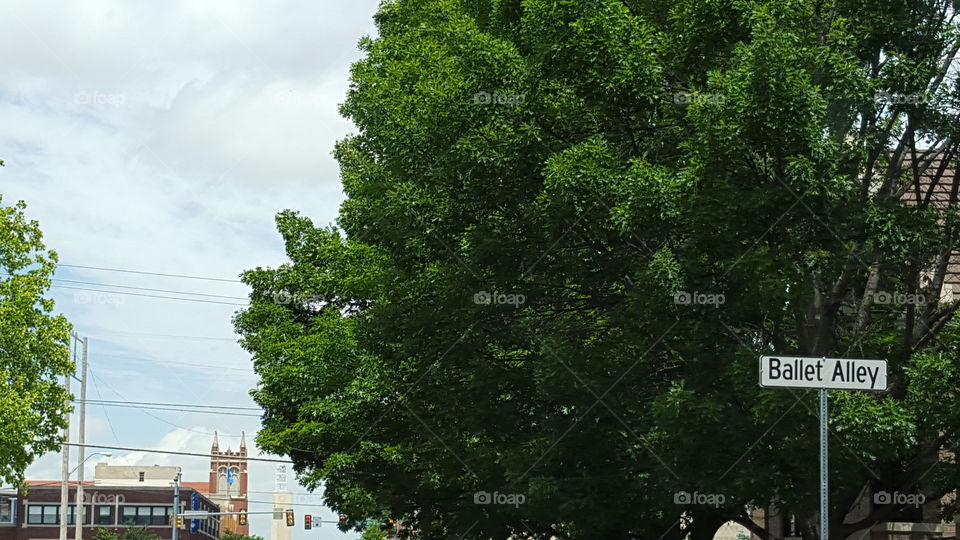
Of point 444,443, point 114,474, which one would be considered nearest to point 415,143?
point 444,443

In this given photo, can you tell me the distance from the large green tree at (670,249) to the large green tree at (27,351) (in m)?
12.6

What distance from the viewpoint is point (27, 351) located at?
3114 centimetres

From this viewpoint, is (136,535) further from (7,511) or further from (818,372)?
(818,372)

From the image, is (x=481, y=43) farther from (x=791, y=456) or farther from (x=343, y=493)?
(x=343, y=493)

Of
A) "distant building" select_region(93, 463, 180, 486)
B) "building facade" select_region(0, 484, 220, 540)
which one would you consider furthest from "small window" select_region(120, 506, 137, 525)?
"distant building" select_region(93, 463, 180, 486)

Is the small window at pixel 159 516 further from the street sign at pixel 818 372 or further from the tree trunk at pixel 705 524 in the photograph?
the street sign at pixel 818 372

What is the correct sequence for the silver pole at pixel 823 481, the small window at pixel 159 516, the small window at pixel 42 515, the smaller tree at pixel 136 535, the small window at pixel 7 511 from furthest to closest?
the small window at pixel 159 516, the small window at pixel 42 515, the small window at pixel 7 511, the smaller tree at pixel 136 535, the silver pole at pixel 823 481

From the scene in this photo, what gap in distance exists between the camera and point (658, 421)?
1625 centimetres

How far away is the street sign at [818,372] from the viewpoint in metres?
8.90

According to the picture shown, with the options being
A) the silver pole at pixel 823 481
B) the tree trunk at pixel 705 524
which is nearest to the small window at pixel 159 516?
the tree trunk at pixel 705 524

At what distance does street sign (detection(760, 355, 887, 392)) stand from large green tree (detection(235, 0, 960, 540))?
6207 mm

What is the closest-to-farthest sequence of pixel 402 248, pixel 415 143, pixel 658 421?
pixel 658 421, pixel 415 143, pixel 402 248

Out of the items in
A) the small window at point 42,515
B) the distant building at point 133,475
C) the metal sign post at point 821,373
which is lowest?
the metal sign post at point 821,373

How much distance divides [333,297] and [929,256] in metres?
20.4
